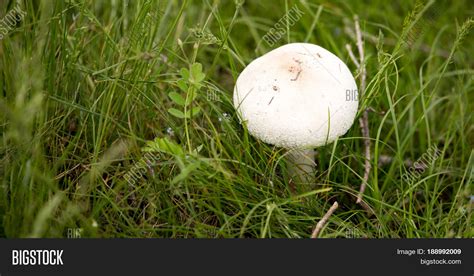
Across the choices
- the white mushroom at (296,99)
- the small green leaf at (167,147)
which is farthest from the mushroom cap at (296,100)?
the small green leaf at (167,147)

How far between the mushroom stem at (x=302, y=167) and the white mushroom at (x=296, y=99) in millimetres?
182

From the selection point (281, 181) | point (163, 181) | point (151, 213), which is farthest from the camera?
point (281, 181)

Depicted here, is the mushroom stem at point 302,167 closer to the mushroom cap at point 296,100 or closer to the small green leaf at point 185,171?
the mushroom cap at point 296,100

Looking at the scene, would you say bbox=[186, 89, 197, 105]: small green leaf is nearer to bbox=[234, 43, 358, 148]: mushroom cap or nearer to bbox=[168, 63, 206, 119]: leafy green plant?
bbox=[168, 63, 206, 119]: leafy green plant

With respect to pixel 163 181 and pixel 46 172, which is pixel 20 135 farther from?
pixel 163 181

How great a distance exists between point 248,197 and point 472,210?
939mm

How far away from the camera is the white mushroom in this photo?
1980 millimetres

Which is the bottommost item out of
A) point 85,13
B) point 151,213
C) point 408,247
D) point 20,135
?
point 408,247

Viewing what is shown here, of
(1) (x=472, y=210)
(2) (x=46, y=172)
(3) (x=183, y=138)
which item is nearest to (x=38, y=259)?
(2) (x=46, y=172)

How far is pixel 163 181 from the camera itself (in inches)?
87.1

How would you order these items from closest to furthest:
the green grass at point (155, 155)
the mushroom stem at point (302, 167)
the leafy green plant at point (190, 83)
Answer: the green grass at point (155, 155) → the leafy green plant at point (190, 83) → the mushroom stem at point (302, 167)

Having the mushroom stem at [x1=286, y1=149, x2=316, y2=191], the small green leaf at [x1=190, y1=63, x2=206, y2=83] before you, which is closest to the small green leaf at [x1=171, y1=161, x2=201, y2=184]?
the small green leaf at [x1=190, y1=63, x2=206, y2=83]

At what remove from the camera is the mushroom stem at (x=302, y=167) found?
2.27 metres

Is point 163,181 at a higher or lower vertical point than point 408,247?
higher
